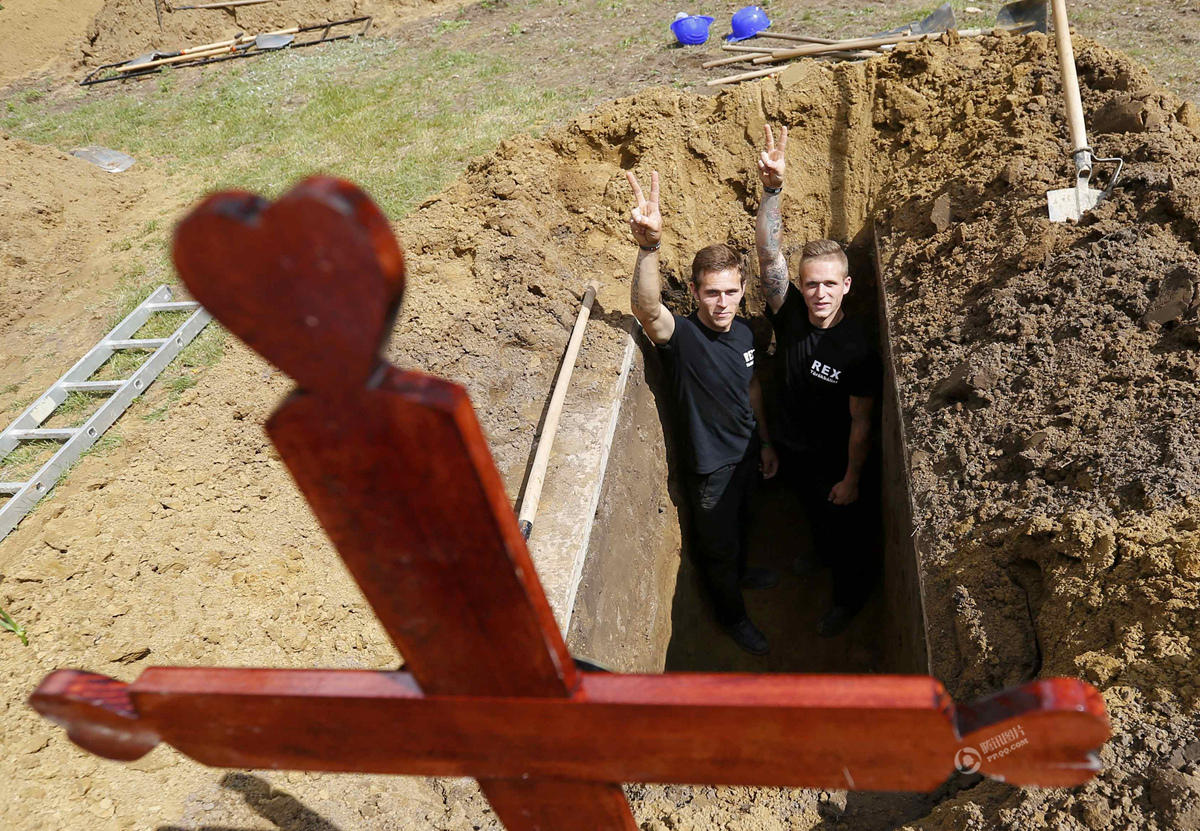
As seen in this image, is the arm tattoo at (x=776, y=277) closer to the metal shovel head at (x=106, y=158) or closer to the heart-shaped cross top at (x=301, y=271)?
the heart-shaped cross top at (x=301, y=271)

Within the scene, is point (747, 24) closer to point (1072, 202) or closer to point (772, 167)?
point (772, 167)

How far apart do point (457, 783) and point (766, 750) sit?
2.23 metres

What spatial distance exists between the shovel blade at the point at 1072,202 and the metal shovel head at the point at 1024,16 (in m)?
3.35

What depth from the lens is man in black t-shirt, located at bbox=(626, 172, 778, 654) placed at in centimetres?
430

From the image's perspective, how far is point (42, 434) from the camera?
4.45 metres

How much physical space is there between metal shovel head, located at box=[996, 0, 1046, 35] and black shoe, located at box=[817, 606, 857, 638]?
5.17 metres

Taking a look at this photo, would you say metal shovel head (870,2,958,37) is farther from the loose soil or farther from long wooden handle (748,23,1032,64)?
the loose soil

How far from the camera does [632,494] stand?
461 centimetres

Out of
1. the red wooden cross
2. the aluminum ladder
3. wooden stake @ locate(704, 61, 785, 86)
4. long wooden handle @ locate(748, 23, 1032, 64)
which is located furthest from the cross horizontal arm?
long wooden handle @ locate(748, 23, 1032, 64)

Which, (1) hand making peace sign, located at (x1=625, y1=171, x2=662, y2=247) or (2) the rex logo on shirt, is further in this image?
(2) the rex logo on shirt

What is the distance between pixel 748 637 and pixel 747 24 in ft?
23.9

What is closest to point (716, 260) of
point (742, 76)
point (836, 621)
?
point (836, 621)

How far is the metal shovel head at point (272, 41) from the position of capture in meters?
12.4

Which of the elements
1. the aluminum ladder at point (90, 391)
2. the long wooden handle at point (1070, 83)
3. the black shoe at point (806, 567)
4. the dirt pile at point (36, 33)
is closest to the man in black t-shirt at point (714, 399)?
the black shoe at point (806, 567)
